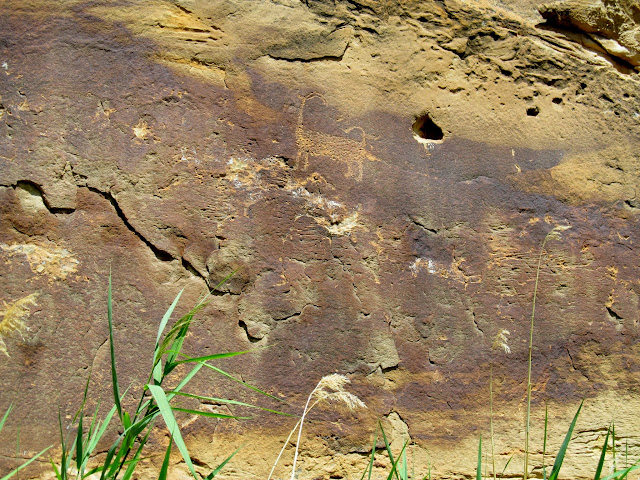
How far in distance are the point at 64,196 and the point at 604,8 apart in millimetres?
1952

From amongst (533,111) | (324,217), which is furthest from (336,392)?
(533,111)

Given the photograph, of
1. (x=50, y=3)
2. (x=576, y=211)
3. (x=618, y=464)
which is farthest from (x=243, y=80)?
(x=618, y=464)

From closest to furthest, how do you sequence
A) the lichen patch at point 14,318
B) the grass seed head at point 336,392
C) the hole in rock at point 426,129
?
the lichen patch at point 14,318, the grass seed head at point 336,392, the hole in rock at point 426,129

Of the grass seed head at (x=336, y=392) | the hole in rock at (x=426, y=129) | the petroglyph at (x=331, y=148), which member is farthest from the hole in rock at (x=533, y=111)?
the grass seed head at (x=336, y=392)

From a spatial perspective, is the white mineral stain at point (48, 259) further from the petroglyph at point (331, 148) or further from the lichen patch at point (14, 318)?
the petroglyph at point (331, 148)

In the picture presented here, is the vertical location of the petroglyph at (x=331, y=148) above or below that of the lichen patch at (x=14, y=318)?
above

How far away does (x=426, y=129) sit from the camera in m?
1.91

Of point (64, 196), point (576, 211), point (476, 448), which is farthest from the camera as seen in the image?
point (576, 211)

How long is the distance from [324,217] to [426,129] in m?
0.49

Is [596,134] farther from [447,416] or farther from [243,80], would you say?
[243,80]

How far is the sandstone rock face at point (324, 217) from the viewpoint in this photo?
1634mm

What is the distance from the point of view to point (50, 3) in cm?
169

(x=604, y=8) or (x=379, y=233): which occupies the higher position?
(x=604, y=8)

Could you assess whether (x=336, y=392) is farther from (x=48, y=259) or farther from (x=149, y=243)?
(x=48, y=259)
